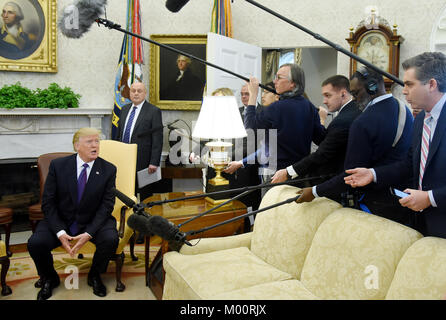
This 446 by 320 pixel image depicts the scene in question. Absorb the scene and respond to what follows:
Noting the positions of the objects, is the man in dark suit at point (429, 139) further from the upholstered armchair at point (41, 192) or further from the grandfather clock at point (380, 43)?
the upholstered armchair at point (41, 192)

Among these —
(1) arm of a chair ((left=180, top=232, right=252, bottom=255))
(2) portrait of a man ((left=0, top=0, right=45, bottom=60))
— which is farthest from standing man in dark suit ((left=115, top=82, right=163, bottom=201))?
(1) arm of a chair ((left=180, top=232, right=252, bottom=255))

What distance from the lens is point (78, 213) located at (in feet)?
11.3

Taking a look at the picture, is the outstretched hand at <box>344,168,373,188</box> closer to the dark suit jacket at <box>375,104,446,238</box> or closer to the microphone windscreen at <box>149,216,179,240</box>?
the dark suit jacket at <box>375,104,446,238</box>

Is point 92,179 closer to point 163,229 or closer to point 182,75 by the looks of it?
point 163,229

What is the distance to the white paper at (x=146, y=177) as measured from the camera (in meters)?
4.73

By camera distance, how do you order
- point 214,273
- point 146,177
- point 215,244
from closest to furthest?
point 214,273 < point 215,244 < point 146,177

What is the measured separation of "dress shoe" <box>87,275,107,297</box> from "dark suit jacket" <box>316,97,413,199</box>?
1.92 metres

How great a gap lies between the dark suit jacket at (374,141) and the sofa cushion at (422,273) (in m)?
0.55

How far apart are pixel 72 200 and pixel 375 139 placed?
239 cm

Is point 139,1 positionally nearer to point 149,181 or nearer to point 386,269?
point 149,181

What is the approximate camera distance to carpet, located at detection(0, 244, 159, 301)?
129 inches

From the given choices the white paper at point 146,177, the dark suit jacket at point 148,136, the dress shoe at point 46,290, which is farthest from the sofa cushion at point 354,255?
the dark suit jacket at point 148,136

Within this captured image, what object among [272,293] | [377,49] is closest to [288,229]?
[272,293]

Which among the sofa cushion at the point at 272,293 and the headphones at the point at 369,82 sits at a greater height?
the headphones at the point at 369,82
